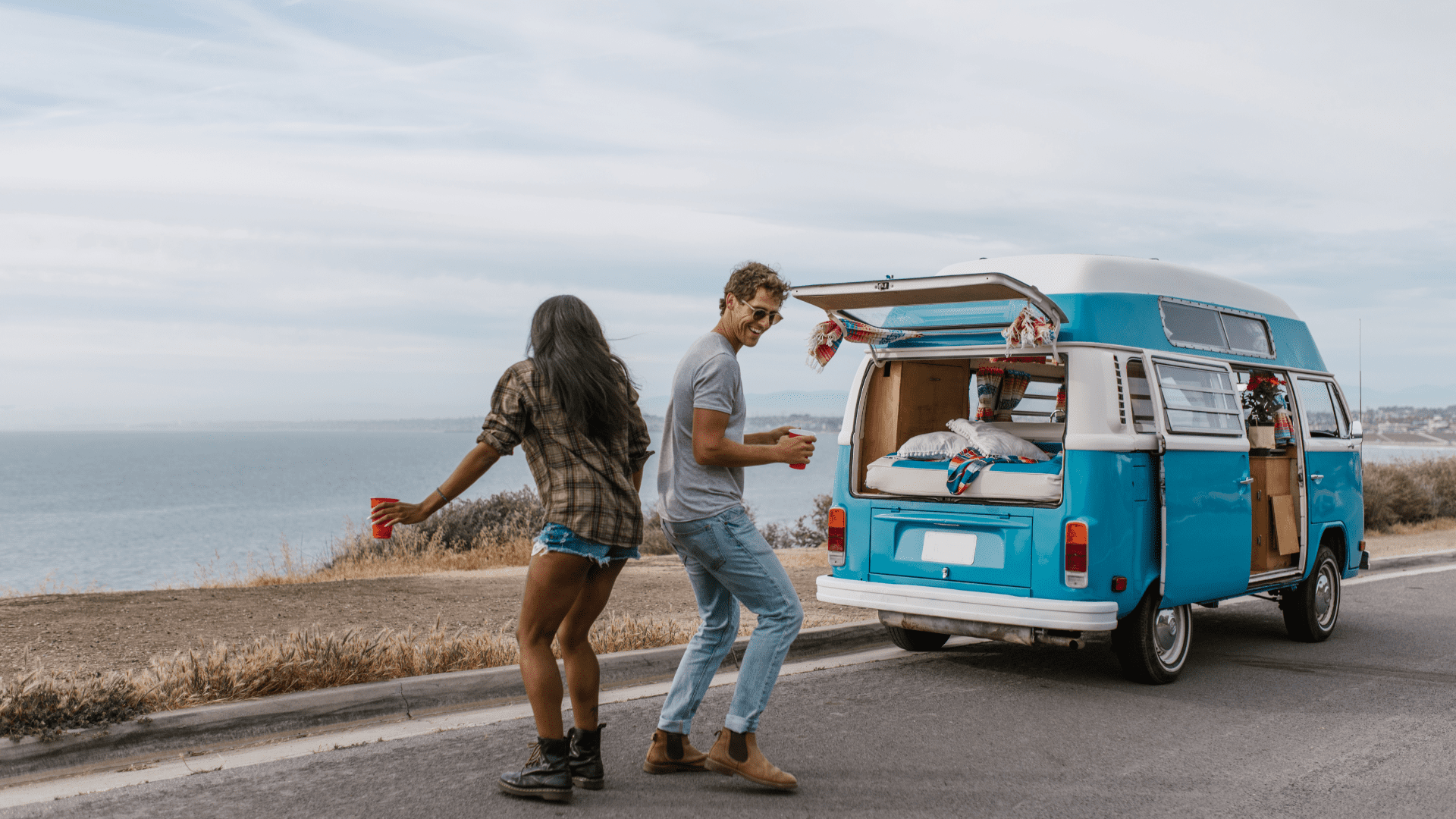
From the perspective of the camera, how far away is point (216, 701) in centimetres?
547

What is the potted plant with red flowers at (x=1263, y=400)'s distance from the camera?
27.1ft

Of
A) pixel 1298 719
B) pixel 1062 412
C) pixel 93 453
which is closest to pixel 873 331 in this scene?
pixel 1062 412

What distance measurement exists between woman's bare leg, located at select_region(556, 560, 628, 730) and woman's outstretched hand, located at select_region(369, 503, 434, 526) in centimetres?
68

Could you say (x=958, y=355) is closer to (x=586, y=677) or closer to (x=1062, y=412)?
(x=1062, y=412)

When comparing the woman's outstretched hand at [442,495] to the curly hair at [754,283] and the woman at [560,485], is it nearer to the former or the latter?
the woman at [560,485]

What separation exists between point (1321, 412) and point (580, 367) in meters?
6.47

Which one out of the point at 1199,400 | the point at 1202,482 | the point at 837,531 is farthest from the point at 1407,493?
the point at 837,531

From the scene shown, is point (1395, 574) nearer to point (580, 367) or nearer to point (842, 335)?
point (842, 335)

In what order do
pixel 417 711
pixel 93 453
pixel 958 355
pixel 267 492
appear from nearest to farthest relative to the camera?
pixel 417 711
pixel 958 355
pixel 267 492
pixel 93 453

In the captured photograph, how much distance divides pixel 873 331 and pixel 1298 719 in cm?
314

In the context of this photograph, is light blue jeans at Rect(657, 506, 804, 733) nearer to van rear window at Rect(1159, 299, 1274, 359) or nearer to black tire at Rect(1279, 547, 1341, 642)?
van rear window at Rect(1159, 299, 1274, 359)

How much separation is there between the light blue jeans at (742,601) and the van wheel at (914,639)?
10.3 ft

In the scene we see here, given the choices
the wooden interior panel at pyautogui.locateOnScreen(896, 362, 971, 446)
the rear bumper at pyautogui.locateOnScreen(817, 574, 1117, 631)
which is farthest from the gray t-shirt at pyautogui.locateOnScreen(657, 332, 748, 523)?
the wooden interior panel at pyautogui.locateOnScreen(896, 362, 971, 446)

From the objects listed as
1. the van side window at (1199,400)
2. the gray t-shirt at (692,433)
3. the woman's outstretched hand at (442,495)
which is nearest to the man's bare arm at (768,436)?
the gray t-shirt at (692,433)
